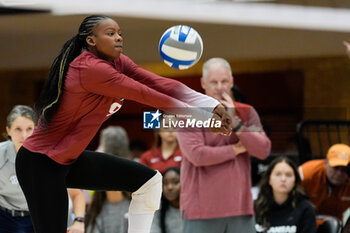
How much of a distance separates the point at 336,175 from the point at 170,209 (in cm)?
130

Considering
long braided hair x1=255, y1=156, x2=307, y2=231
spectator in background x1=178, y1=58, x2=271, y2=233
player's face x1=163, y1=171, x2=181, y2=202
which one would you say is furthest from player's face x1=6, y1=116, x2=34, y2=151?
long braided hair x1=255, y1=156, x2=307, y2=231

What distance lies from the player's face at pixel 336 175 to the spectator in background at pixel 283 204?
38 centimetres

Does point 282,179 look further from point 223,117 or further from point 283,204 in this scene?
point 223,117

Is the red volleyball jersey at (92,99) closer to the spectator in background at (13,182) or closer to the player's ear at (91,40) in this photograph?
the player's ear at (91,40)

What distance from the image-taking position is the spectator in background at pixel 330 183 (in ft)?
17.9

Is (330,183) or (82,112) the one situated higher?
(82,112)

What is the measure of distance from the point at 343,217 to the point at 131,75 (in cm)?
263

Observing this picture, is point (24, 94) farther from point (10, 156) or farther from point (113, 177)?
point (113, 177)

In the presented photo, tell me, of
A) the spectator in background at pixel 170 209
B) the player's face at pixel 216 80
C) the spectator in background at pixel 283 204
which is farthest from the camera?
the spectator in background at pixel 170 209

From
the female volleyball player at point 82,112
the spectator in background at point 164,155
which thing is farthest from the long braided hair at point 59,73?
the spectator in background at point 164,155

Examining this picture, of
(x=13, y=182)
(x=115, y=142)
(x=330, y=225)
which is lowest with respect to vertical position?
(x=330, y=225)

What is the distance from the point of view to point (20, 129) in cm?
430

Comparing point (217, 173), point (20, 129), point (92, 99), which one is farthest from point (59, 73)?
point (217, 173)

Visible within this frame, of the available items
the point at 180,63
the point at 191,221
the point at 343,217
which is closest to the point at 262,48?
the point at 343,217
